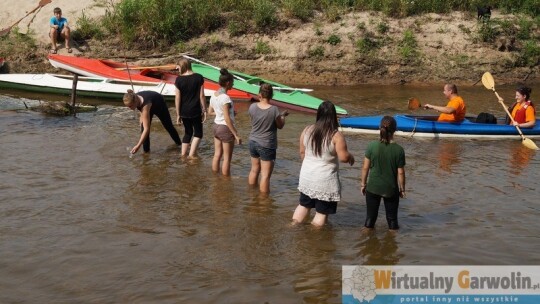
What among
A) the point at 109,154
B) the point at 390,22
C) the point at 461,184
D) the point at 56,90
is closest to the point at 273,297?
the point at 461,184

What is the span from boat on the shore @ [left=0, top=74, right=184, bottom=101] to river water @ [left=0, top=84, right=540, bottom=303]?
161 inches

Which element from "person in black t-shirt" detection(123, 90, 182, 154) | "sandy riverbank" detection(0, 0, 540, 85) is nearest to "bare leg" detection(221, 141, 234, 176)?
"person in black t-shirt" detection(123, 90, 182, 154)

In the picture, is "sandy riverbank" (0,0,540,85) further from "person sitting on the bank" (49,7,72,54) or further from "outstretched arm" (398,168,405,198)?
"outstretched arm" (398,168,405,198)

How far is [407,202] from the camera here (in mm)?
9125

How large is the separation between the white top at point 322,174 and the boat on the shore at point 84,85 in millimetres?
9147

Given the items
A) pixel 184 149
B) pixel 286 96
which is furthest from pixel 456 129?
pixel 184 149

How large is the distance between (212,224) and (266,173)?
3.95ft

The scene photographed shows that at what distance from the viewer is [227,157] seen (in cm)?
978

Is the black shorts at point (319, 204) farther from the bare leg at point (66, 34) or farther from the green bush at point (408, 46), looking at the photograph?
the bare leg at point (66, 34)

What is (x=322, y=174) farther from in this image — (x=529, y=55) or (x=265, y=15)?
(x=529, y=55)

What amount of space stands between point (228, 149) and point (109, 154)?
2.70 metres

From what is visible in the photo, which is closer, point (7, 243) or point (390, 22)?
point (7, 243)

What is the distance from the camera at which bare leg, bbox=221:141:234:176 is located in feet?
31.8

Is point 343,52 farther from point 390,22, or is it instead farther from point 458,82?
point 458,82
